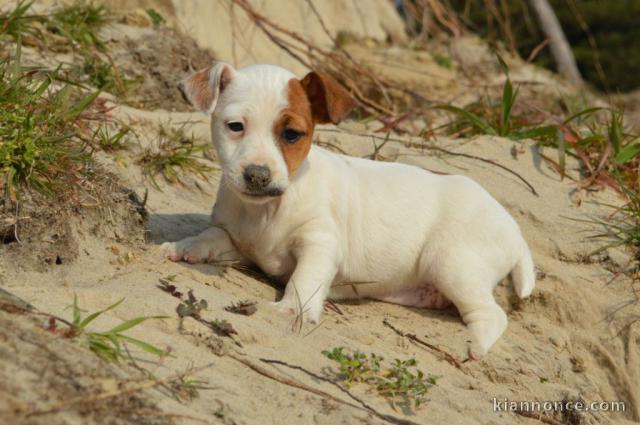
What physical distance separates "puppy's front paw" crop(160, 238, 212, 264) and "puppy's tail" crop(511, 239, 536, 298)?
7.02 ft

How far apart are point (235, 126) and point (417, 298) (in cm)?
188

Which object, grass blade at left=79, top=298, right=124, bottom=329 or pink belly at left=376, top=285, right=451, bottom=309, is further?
pink belly at left=376, top=285, right=451, bottom=309

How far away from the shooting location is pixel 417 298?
612cm

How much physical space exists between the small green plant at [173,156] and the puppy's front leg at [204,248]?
1.14m

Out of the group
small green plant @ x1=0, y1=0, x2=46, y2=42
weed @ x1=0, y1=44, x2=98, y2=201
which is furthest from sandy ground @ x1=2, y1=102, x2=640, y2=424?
small green plant @ x1=0, y1=0, x2=46, y2=42

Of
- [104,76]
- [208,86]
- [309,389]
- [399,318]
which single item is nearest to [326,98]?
[208,86]

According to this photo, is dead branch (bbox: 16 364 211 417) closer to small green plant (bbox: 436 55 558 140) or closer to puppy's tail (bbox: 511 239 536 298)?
puppy's tail (bbox: 511 239 536 298)

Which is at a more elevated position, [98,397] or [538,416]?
[98,397]

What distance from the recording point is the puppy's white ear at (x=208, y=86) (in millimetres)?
5223

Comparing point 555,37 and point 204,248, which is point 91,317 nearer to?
point 204,248

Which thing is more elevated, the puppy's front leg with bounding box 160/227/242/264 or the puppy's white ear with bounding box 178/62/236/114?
the puppy's white ear with bounding box 178/62/236/114

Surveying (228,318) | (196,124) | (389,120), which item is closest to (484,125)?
(389,120)

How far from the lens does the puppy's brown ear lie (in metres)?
5.23

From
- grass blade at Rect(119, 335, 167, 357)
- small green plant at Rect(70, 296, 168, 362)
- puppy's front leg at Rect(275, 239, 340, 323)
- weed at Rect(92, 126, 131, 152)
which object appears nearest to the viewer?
small green plant at Rect(70, 296, 168, 362)
